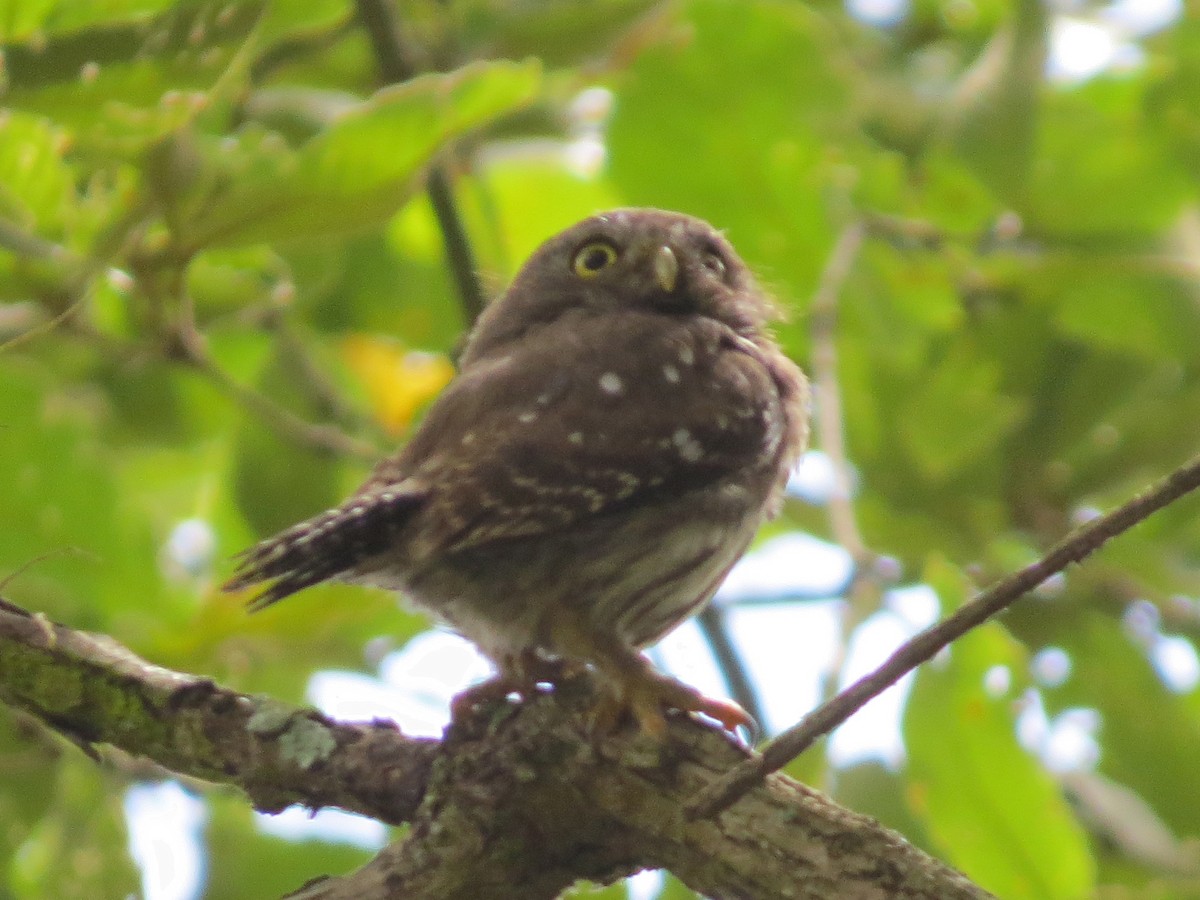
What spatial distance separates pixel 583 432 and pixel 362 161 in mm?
746

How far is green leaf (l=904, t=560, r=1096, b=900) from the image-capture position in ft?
10.3

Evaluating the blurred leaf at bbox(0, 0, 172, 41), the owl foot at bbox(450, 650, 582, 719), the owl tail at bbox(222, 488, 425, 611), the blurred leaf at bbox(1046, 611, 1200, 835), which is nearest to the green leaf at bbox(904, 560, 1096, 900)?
the blurred leaf at bbox(1046, 611, 1200, 835)

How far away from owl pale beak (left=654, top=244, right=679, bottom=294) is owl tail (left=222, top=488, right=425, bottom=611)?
119 cm

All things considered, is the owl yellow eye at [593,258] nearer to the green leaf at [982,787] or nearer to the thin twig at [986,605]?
the green leaf at [982,787]

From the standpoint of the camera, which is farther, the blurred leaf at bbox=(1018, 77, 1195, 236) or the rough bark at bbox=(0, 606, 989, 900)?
the blurred leaf at bbox=(1018, 77, 1195, 236)

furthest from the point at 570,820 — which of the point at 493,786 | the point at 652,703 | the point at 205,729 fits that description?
the point at 205,729

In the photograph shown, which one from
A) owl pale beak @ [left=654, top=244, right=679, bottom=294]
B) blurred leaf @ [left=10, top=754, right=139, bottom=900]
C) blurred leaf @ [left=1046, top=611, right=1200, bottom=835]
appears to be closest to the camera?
blurred leaf @ [left=10, top=754, right=139, bottom=900]

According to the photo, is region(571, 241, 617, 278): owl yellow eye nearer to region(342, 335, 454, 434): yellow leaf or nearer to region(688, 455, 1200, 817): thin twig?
region(342, 335, 454, 434): yellow leaf

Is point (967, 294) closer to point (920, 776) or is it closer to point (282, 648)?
point (920, 776)

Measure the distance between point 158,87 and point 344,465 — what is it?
7.05ft

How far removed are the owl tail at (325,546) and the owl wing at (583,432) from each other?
0.17 ft

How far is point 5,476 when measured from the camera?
378cm

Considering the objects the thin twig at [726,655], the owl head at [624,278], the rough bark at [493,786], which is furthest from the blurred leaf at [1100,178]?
the rough bark at [493,786]

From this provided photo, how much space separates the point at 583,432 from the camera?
130 inches
